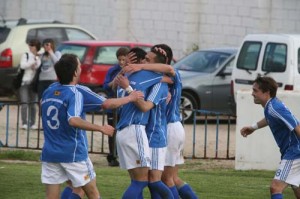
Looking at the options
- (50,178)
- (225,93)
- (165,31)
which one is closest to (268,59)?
(225,93)

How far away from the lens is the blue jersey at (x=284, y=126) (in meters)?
12.2

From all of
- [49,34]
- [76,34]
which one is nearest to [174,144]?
[49,34]

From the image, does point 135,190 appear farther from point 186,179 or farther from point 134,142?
point 186,179

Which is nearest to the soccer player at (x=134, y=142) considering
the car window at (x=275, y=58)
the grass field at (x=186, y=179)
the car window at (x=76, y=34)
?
the grass field at (x=186, y=179)

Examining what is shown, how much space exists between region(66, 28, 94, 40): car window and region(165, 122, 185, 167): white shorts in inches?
591

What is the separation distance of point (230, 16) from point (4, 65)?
7.21 meters

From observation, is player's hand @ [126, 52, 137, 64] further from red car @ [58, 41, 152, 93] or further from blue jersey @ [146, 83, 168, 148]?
red car @ [58, 41, 152, 93]

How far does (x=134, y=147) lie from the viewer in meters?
11.9

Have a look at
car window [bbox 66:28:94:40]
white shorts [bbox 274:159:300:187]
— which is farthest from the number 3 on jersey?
car window [bbox 66:28:94:40]

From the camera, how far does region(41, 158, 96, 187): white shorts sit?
11.1 m

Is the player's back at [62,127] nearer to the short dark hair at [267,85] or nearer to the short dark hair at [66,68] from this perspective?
the short dark hair at [66,68]

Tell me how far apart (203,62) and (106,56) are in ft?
6.93

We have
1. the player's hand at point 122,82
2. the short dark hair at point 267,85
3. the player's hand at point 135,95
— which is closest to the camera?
the player's hand at point 135,95

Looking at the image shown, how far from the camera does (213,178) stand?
1589 cm
